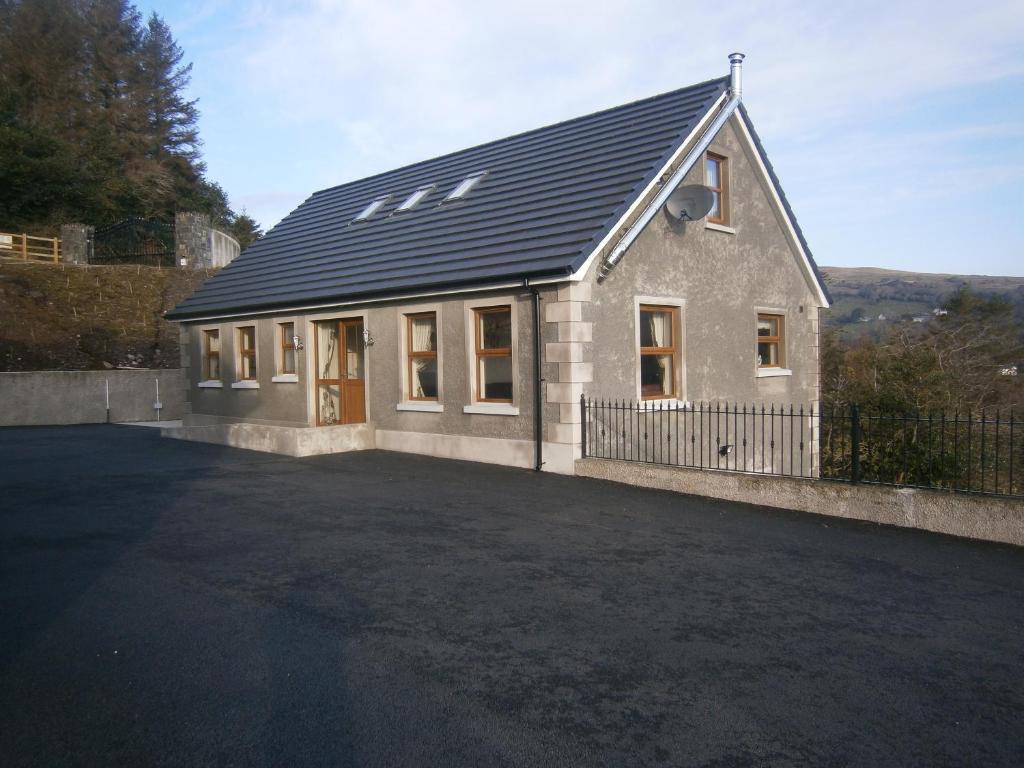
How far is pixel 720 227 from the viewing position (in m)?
15.0

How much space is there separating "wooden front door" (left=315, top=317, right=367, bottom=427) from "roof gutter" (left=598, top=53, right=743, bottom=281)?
660 cm

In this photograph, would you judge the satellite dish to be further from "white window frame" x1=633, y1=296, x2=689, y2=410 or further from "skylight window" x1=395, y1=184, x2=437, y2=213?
"skylight window" x1=395, y1=184, x2=437, y2=213

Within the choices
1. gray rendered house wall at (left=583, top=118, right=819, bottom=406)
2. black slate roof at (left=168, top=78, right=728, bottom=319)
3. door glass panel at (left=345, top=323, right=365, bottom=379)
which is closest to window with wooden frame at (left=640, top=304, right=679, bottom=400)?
gray rendered house wall at (left=583, top=118, right=819, bottom=406)

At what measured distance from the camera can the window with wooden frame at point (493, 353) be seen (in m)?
13.2

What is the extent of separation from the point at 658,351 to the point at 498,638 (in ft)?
30.2

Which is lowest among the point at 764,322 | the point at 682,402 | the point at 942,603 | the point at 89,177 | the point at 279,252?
the point at 942,603

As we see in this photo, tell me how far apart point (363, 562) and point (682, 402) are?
7870 millimetres

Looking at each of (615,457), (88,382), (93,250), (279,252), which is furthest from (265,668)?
(93,250)

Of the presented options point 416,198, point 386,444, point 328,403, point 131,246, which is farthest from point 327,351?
point 131,246

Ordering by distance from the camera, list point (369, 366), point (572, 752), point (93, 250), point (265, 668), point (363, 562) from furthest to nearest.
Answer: point (93, 250) < point (369, 366) < point (363, 562) < point (265, 668) < point (572, 752)

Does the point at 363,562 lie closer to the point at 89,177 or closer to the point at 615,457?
the point at 615,457

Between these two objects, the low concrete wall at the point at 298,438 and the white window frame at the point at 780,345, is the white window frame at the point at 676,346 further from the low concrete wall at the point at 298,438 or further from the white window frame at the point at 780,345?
the low concrete wall at the point at 298,438

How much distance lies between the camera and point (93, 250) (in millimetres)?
33844

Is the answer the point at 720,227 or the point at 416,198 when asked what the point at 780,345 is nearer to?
the point at 720,227
